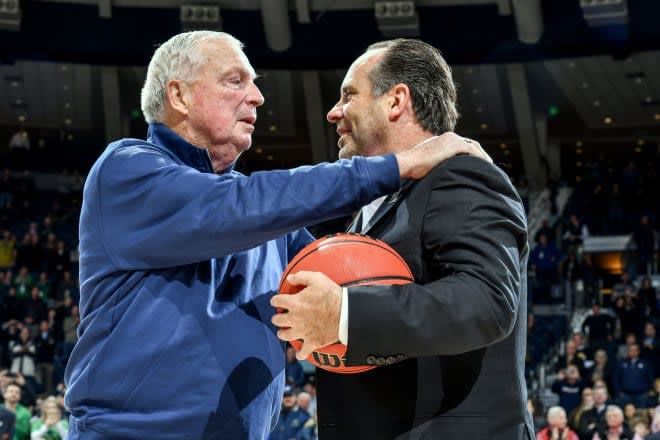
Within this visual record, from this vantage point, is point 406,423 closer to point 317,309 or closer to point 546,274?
point 317,309

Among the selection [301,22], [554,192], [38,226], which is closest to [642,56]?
[554,192]

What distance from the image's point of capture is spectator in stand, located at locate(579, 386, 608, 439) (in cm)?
1091

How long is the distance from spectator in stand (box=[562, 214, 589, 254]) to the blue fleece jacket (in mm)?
16234

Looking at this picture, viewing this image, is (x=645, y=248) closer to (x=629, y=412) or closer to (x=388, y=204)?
(x=629, y=412)

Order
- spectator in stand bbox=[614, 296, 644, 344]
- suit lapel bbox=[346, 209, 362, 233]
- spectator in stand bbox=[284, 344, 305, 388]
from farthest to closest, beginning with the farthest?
spectator in stand bbox=[614, 296, 644, 344], spectator in stand bbox=[284, 344, 305, 388], suit lapel bbox=[346, 209, 362, 233]

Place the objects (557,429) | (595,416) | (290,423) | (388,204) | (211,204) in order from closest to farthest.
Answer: (211,204)
(388,204)
(557,429)
(595,416)
(290,423)

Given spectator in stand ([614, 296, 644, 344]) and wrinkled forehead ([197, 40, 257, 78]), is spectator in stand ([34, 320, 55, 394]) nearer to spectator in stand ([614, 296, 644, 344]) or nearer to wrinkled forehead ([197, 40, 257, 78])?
spectator in stand ([614, 296, 644, 344])

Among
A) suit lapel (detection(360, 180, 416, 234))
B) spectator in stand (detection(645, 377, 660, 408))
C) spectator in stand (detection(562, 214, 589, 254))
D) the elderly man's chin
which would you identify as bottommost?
spectator in stand (detection(645, 377, 660, 408))

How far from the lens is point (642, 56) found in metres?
21.1

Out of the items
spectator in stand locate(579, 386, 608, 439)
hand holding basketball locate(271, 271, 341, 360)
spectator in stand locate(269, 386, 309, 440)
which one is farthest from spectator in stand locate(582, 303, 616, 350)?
hand holding basketball locate(271, 271, 341, 360)

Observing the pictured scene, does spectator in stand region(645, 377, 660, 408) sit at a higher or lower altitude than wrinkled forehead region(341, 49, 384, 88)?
lower

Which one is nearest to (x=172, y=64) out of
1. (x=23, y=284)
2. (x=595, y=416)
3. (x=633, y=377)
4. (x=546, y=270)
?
(x=595, y=416)

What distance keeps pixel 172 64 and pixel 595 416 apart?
31.0ft

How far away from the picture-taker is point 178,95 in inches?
114
